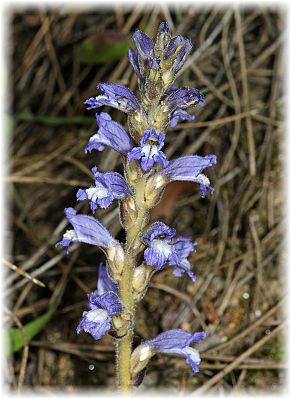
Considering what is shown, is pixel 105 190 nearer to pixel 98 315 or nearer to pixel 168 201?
pixel 98 315

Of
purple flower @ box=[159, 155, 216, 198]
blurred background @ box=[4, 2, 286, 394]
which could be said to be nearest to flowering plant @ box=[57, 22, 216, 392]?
purple flower @ box=[159, 155, 216, 198]

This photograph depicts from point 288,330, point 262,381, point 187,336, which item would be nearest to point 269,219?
point 288,330

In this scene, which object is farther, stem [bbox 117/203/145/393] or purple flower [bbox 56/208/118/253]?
purple flower [bbox 56/208/118/253]

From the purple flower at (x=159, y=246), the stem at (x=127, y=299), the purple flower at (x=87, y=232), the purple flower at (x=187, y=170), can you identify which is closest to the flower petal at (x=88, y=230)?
the purple flower at (x=87, y=232)

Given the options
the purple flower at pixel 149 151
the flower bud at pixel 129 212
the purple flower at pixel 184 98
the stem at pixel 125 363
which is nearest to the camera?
the purple flower at pixel 149 151

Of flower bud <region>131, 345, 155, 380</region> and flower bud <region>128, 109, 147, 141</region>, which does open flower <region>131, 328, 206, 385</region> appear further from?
flower bud <region>128, 109, 147, 141</region>

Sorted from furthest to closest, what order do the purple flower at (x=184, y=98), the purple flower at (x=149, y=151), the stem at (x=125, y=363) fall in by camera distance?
1. the stem at (x=125, y=363)
2. the purple flower at (x=184, y=98)
3. the purple flower at (x=149, y=151)

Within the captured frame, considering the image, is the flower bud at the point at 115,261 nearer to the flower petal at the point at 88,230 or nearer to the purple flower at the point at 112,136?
the flower petal at the point at 88,230
